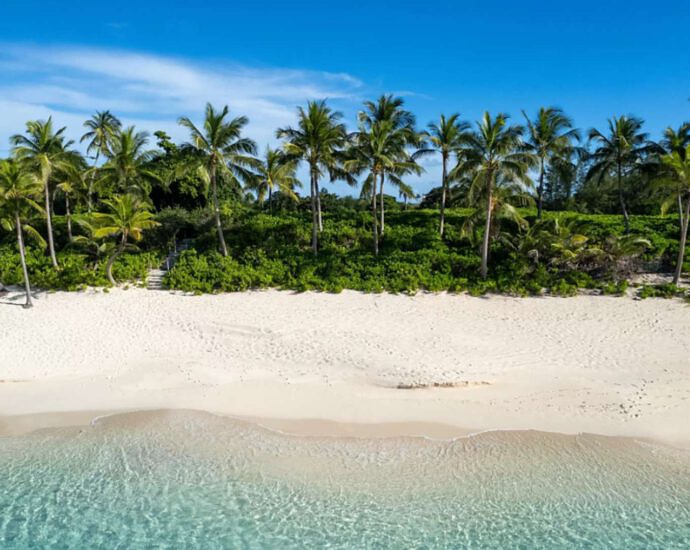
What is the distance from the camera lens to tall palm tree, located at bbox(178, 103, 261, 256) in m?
22.5

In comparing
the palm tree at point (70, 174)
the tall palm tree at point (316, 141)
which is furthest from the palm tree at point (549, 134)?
the palm tree at point (70, 174)

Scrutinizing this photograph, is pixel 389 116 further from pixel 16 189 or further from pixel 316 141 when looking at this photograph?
pixel 16 189

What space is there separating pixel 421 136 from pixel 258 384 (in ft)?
55.3

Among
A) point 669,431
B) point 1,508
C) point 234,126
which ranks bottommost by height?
point 1,508

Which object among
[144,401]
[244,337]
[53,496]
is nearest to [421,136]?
[244,337]

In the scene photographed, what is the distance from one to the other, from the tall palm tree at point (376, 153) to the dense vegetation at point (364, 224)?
6 centimetres

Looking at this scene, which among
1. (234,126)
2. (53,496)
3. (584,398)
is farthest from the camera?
(234,126)

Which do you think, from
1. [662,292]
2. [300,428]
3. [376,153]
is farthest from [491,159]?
[300,428]

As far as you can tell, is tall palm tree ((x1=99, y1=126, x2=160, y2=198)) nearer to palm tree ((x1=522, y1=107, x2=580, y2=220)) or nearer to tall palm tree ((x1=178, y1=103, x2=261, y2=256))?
tall palm tree ((x1=178, y1=103, x2=261, y2=256))

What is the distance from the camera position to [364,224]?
28.2 meters

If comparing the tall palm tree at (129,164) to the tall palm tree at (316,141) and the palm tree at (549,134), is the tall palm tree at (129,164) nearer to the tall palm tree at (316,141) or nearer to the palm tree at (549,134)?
the tall palm tree at (316,141)

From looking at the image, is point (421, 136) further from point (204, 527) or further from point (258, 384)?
point (204, 527)

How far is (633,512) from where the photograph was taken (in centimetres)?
843

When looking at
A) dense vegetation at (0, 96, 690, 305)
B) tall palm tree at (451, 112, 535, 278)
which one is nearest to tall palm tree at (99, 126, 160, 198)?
dense vegetation at (0, 96, 690, 305)
